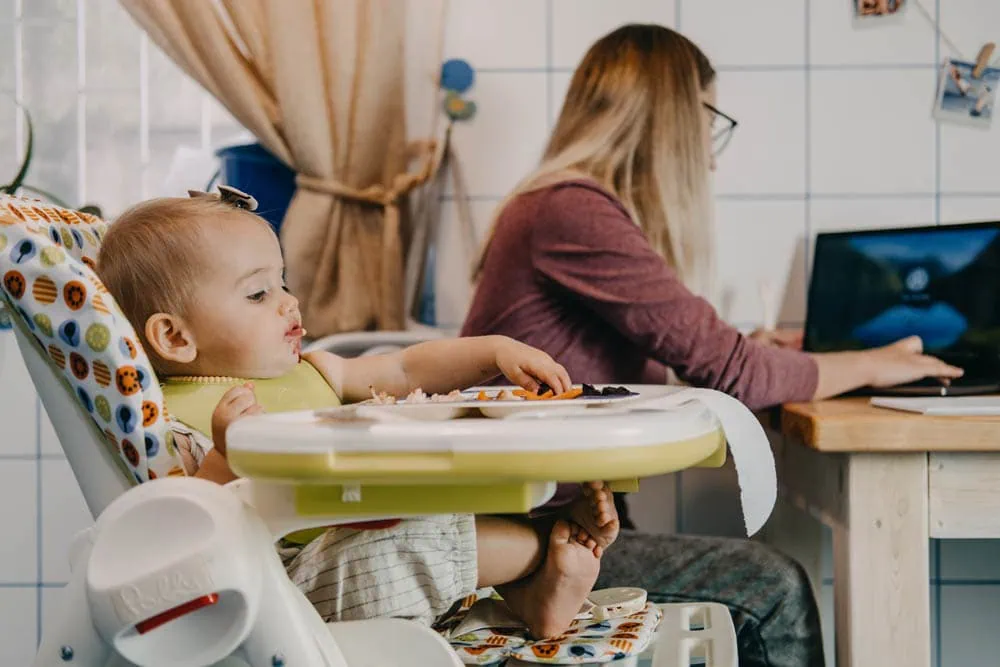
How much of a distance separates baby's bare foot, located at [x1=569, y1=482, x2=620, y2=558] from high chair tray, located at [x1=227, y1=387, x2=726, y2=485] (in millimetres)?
244

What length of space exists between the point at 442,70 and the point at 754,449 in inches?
48.4

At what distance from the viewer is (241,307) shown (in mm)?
1000

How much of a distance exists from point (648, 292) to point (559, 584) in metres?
0.55

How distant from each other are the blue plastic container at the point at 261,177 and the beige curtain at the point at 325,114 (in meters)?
0.04

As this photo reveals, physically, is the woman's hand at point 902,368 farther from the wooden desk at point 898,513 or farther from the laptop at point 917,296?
the wooden desk at point 898,513

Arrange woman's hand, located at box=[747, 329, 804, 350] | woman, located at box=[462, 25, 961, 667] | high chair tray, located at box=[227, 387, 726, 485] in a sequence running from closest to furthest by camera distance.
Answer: high chair tray, located at box=[227, 387, 726, 485] → woman, located at box=[462, 25, 961, 667] → woman's hand, located at box=[747, 329, 804, 350]

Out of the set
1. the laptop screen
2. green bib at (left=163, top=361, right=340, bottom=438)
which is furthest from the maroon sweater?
green bib at (left=163, top=361, right=340, bottom=438)

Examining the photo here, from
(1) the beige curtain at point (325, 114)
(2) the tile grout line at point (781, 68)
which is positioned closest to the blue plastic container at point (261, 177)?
(1) the beige curtain at point (325, 114)

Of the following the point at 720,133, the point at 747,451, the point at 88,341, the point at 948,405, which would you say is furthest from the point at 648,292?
the point at 88,341

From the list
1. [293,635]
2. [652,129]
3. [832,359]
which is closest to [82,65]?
[652,129]

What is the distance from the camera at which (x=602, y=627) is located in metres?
0.96

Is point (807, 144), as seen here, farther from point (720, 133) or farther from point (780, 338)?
point (780, 338)

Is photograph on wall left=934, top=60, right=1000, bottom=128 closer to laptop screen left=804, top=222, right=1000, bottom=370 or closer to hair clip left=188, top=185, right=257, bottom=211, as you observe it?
laptop screen left=804, top=222, right=1000, bottom=370

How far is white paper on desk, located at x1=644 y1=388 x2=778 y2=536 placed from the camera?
760mm
